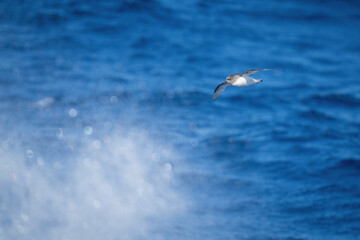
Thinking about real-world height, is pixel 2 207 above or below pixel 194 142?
above

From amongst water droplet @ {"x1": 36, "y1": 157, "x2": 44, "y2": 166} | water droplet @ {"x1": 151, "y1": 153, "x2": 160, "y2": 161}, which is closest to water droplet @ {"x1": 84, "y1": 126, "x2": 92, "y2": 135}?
water droplet @ {"x1": 36, "y1": 157, "x2": 44, "y2": 166}

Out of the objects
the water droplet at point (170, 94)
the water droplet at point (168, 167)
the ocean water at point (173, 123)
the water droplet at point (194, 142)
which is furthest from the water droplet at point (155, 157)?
the water droplet at point (170, 94)

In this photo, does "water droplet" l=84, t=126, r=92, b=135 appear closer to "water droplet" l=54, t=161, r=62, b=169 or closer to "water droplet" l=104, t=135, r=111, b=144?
"water droplet" l=104, t=135, r=111, b=144

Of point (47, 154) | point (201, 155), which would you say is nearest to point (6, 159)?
point (47, 154)

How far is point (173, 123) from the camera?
39.9ft

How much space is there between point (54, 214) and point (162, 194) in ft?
7.78

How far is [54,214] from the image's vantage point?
9.03m

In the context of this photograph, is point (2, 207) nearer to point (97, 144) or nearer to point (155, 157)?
point (97, 144)

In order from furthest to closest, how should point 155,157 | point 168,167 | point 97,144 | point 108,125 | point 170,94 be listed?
point 170,94, point 108,125, point 97,144, point 155,157, point 168,167

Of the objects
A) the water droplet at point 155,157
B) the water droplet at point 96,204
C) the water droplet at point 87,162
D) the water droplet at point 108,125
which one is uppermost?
the water droplet at point 108,125

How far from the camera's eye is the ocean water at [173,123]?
9.33m

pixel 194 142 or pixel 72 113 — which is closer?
pixel 194 142

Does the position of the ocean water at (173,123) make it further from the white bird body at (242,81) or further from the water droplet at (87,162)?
the white bird body at (242,81)

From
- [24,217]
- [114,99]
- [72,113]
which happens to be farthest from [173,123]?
[24,217]
